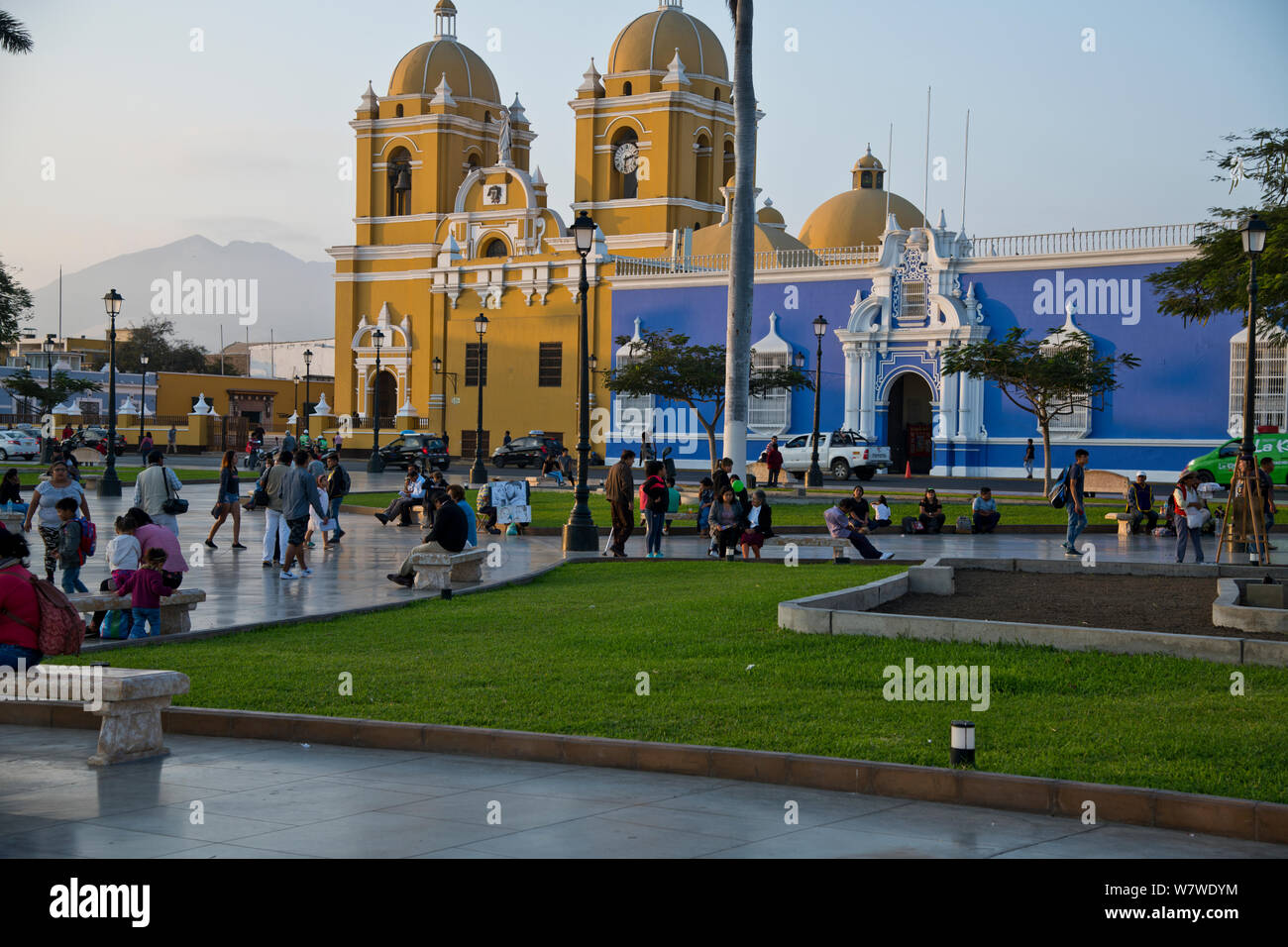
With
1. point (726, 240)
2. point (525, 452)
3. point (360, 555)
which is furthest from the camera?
point (726, 240)

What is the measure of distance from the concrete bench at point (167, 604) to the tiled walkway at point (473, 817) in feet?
13.1

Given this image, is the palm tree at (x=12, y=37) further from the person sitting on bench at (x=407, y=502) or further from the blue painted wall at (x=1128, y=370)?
the blue painted wall at (x=1128, y=370)

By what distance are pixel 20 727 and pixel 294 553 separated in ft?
25.7

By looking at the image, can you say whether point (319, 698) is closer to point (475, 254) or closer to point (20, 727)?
point (20, 727)

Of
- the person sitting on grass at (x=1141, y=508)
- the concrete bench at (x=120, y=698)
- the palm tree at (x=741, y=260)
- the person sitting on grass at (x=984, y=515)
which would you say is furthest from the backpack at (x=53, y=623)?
the person sitting on grass at (x=1141, y=508)

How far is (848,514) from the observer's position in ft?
62.3

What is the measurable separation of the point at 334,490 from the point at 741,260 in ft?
24.5

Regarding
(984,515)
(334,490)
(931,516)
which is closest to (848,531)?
(931,516)

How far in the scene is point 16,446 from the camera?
2117 inches

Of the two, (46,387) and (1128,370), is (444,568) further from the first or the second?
(46,387)

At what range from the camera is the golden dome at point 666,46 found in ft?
194

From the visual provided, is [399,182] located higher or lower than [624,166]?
lower

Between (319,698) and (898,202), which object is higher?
(898,202)
